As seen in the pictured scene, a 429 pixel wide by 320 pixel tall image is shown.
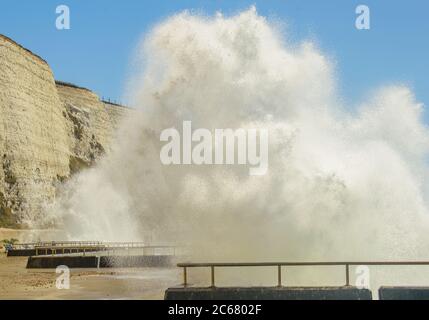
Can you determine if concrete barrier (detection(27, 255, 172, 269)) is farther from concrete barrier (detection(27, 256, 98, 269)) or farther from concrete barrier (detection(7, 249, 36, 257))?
concrete barrier (detection(7, 249, 36, 257))

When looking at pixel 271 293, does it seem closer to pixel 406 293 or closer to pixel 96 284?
pixel 406 293

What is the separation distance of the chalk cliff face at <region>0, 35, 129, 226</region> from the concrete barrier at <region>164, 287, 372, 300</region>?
198 feet

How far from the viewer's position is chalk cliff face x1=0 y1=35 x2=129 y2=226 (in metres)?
71.8

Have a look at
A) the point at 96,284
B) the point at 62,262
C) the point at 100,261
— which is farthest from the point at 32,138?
the point at 96,284

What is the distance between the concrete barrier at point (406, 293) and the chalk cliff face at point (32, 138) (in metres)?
61.9

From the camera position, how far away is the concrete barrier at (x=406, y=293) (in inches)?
418

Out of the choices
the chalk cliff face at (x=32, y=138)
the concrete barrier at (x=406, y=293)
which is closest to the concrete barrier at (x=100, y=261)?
the concrete barrier at (x=406, y=293)

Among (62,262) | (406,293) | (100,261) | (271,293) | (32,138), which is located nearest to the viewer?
(406,293)

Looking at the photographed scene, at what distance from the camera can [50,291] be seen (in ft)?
55.3

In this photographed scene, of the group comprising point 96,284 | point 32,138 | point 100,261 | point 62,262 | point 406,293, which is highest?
point 32,138

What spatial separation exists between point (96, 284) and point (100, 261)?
28.1 ft

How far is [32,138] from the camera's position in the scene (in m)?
79.1
